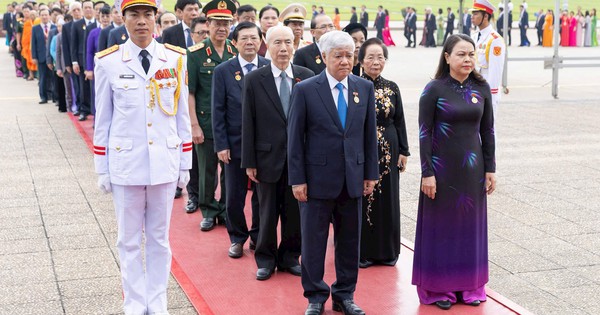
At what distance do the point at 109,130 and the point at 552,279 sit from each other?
346 centimetres

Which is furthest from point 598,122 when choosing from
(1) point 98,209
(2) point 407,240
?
(1) point 98,209

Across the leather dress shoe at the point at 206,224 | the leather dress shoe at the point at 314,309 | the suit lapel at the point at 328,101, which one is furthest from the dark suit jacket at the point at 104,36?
the leather dress shoe at the point at 314,309

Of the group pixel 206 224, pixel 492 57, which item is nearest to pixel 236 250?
pixel 206 224

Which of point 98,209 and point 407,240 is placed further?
point 98,209

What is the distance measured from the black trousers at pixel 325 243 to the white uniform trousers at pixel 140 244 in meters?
0.91

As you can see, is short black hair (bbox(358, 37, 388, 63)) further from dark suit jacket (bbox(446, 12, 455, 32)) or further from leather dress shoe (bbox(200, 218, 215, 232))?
dark suit jacket (bbox(446, 12, 455, 32))

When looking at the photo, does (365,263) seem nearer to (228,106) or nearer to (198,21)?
(228,106)

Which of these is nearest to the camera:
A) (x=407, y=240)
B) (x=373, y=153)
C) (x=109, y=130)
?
(x=109, y=130)

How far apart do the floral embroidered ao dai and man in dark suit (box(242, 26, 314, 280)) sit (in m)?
1.14

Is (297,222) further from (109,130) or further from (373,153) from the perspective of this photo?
(109,130)

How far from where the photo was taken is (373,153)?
5496 millimetres

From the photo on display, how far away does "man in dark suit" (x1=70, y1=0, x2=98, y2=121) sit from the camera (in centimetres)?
1406

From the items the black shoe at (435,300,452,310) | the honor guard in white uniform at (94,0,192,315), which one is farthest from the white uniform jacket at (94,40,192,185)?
the black shoe at (435,300,452,310)

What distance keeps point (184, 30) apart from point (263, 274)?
386 centimetres
